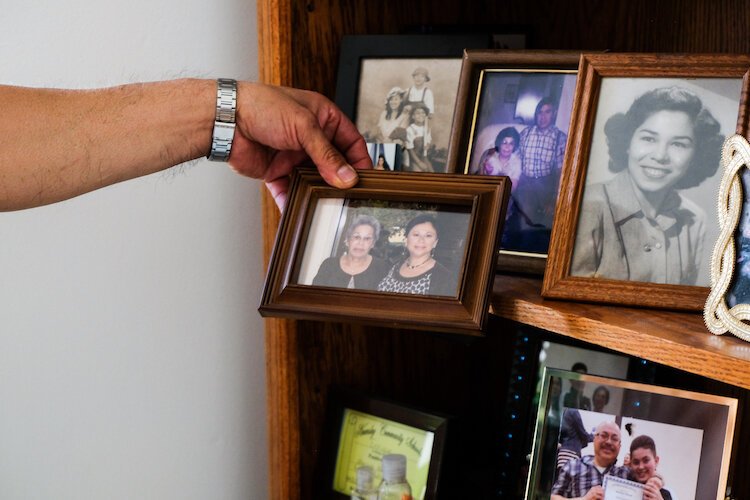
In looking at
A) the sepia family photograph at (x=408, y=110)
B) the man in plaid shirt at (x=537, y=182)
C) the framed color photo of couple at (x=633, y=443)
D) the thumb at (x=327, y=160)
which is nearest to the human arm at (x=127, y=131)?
the thumb at (x=327, y=160)

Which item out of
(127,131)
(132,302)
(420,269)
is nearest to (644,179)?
(420,269)

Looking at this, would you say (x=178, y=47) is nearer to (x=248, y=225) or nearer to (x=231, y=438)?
(x=248, y=225)

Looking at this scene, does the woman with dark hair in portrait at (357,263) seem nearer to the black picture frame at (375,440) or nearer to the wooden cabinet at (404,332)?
the wooden cabinet at (404,332)

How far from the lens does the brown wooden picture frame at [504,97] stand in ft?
3.18

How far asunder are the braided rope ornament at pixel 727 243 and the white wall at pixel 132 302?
84 cm

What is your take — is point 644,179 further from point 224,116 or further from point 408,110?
point 224,116

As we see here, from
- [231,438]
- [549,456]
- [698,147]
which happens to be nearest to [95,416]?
[231,438]

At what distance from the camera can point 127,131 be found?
39.6 inches

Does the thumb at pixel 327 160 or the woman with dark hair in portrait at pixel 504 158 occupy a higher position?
the woman with dark hair in portrait at pixel 504 158

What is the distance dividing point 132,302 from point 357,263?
53cm

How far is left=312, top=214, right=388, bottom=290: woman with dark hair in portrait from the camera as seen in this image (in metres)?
0.89


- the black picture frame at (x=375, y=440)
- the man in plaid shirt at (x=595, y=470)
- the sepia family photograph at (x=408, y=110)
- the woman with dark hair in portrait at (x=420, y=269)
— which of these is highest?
the sepia family photograph at (x=408, y=110)

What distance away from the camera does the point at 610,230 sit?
834 mm

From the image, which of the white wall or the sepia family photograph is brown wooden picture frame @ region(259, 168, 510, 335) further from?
the white wall
